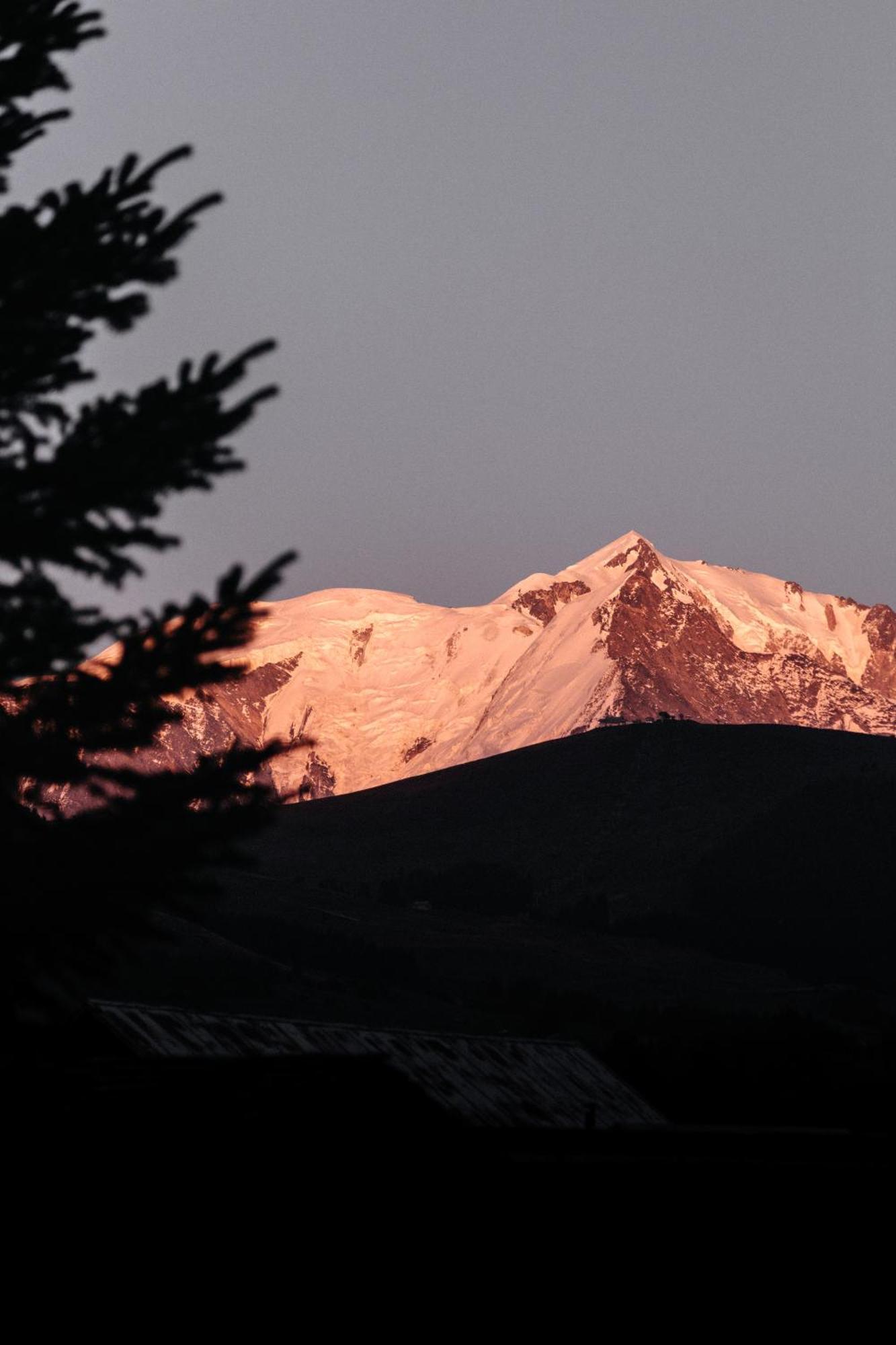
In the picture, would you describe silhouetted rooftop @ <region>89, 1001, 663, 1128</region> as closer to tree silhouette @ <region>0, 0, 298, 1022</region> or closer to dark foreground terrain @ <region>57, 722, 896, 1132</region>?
dark foreground terrain @ <region>57, 722, 896, 1132</region>

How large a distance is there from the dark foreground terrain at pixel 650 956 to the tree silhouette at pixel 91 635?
179ft

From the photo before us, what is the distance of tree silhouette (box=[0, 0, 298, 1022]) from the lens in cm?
1113

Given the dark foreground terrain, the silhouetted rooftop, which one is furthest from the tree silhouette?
the dark foreground terrain

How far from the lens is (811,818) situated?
19175 cm

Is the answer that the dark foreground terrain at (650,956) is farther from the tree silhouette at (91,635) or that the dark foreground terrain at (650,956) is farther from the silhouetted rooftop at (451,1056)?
the tree silhouette at (91,635)

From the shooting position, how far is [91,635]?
11.2 metres

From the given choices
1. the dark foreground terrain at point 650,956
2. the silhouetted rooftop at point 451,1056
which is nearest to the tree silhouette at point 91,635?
the silhouetted rooftop at point 451,1056

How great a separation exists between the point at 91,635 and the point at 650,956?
152065 millimetres

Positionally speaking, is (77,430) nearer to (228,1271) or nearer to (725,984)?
(228,1271)

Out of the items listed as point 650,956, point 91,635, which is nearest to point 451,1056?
point 91,635

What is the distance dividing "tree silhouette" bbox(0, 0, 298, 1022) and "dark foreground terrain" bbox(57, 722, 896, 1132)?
54480mm

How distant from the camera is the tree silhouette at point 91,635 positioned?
36.5 ft

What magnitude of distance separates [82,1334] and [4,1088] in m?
5.88

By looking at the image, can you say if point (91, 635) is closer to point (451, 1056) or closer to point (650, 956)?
point (451, 1056)
